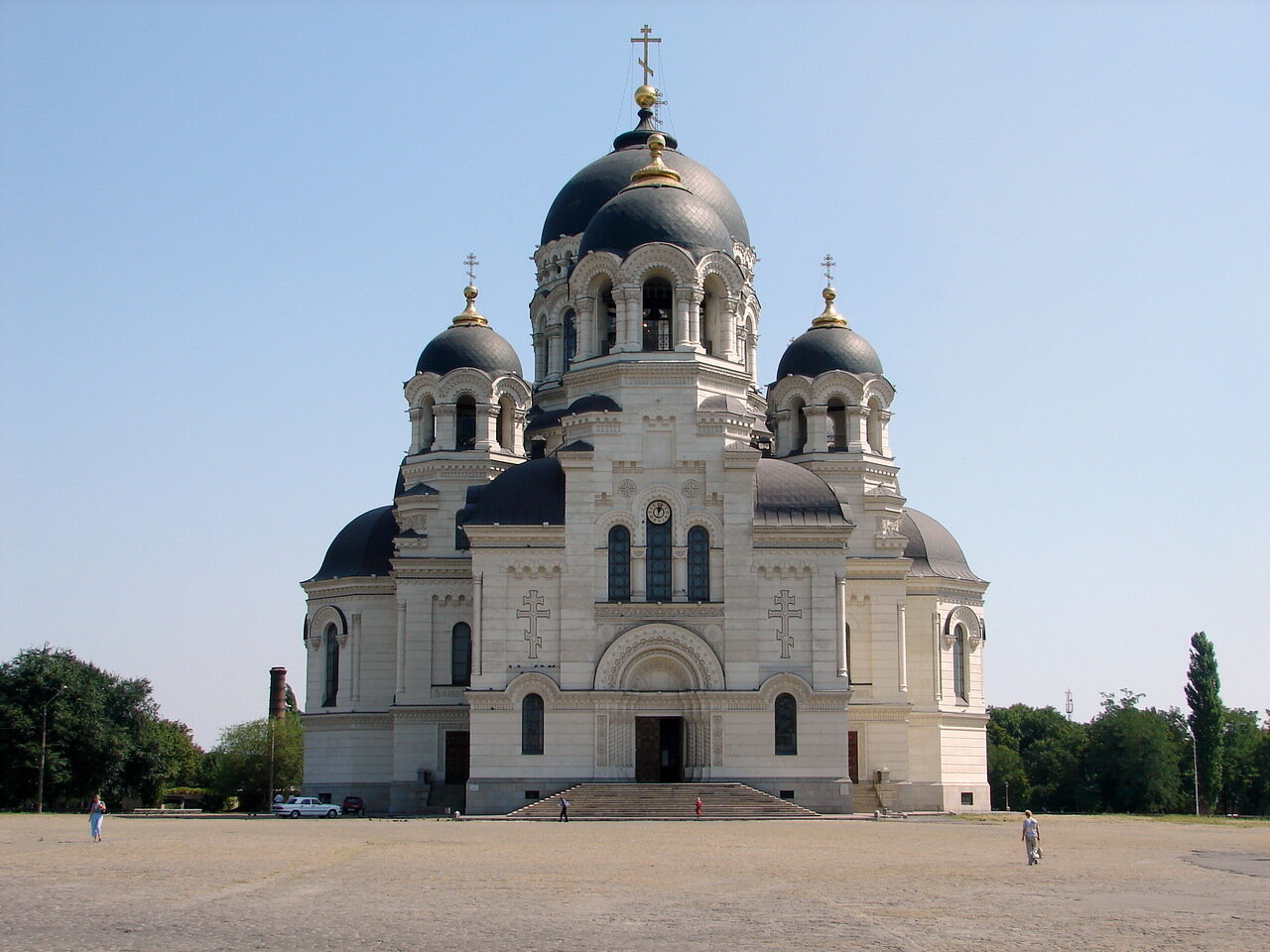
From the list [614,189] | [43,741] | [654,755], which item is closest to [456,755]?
[654,755]

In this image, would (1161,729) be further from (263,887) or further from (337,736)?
(263,887)

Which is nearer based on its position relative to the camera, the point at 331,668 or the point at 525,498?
the point at 525,498

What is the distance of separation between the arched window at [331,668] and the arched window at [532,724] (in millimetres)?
12144

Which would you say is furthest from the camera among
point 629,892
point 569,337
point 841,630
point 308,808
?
point 569,337

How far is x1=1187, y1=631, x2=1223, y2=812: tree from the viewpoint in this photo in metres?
70.2

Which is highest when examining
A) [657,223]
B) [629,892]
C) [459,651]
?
[657,223]

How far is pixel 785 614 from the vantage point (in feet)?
155

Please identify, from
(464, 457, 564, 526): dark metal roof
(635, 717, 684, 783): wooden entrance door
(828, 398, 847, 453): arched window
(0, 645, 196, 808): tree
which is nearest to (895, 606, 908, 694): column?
(828, 398, 847, 453): arched window

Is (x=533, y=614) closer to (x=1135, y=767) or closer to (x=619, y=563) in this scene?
(x=619, y=563)

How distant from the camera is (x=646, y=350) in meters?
49.8

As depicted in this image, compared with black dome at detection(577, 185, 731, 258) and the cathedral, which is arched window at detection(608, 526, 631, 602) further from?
black dome at detection(577, 185, 731, 258)

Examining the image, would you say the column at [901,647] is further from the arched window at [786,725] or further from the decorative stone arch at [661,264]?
the decorative stone arch at [661,264]

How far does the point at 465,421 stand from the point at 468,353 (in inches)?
98.7

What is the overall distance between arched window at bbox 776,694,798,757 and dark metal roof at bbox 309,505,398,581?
16237 millimetres
